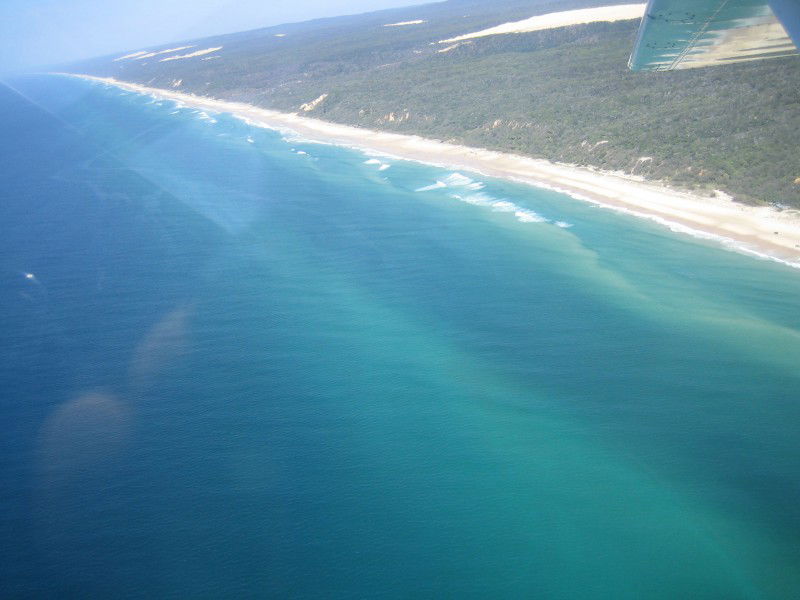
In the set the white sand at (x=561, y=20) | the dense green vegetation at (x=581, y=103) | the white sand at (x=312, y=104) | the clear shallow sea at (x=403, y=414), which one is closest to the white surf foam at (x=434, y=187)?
the clear shallow sea at (x=403, y=414)

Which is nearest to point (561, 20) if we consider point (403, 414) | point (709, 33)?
point (403, 414)

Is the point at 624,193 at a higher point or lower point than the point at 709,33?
lower

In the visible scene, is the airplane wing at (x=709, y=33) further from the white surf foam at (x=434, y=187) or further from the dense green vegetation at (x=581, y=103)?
the white surf foam at (x=434, y=187)

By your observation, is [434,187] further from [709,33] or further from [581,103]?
[709,33]

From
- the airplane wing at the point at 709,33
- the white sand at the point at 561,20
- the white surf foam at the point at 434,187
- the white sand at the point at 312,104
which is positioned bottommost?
the white surf foam at the point at 434,187

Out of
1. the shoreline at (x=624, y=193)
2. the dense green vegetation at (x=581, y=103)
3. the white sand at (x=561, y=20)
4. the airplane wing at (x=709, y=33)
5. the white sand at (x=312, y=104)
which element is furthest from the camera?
the white sand at (x=561, y=20)

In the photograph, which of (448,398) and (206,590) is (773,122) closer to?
(448,398)
